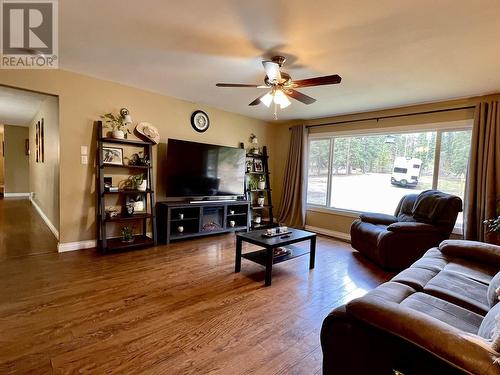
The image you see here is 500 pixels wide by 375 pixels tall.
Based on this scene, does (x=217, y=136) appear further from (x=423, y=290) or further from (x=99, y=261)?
(x=423, y=290)

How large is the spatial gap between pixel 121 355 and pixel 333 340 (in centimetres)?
132

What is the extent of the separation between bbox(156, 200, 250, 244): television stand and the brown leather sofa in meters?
3.11

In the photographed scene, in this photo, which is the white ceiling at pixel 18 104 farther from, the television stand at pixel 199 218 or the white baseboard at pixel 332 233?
the white baseboard at pixel 332 233

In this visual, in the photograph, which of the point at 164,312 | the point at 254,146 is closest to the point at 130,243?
the point at 164,312

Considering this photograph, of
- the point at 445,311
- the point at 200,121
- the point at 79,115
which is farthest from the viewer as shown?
the point at 200,121

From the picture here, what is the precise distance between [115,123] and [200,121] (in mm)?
1407

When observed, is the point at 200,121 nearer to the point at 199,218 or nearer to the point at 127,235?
the point at 199,218

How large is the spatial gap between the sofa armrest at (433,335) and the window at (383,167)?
11.3 feet

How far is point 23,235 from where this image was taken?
13.6 ft

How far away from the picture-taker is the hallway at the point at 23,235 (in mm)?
3438

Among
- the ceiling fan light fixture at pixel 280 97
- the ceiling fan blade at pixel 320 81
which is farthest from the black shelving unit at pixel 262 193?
the ceiling fan blade at pixel 320 81

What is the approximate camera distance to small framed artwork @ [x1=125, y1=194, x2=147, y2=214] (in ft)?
12.7

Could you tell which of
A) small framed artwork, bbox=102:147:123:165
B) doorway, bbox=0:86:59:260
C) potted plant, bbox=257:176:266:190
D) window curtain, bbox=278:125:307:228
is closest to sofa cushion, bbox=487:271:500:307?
window curtain, bbox=278:125:307:228

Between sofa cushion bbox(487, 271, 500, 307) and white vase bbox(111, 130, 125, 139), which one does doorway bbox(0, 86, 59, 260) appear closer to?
white vase bbox(111, 130, 125, 139)
